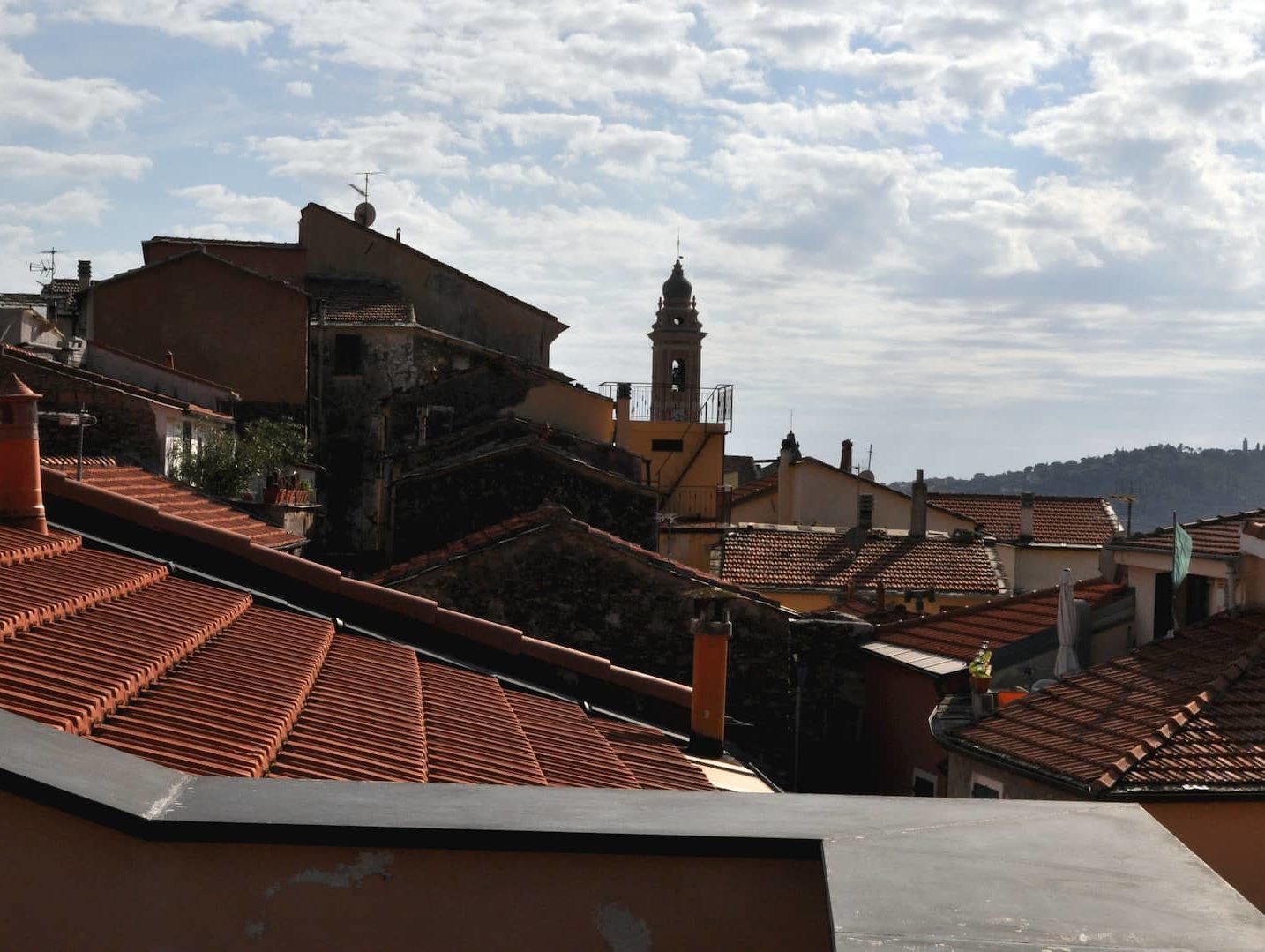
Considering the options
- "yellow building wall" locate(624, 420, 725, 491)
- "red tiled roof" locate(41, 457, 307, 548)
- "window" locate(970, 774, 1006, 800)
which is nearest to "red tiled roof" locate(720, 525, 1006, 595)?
"yellow building wall" locate(624, 420, 725, 491)

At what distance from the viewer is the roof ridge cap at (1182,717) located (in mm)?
14789

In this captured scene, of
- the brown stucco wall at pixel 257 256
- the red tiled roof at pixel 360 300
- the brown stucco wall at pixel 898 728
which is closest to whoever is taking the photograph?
the brown stucco wall at pixel 898 728

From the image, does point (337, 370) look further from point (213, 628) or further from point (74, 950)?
point (74, 950)

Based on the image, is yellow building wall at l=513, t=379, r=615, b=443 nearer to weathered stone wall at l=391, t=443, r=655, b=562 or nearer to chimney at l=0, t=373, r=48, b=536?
weathered stone wall at l=391, t=443, r=655, b=562

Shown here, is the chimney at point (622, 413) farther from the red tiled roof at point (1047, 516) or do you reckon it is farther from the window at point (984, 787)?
the window at point (984, 787)

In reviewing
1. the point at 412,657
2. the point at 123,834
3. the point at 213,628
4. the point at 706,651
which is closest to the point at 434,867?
the point at 123,834

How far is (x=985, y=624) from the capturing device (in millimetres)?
24828

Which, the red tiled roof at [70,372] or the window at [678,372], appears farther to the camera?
the window at [678,372]

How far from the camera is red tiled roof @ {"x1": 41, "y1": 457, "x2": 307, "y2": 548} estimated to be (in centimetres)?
1417

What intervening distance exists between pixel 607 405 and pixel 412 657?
91.2ft

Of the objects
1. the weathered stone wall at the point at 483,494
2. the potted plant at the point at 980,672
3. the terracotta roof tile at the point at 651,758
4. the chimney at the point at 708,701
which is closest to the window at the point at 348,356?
the weathered stone wall at the point at 483,494

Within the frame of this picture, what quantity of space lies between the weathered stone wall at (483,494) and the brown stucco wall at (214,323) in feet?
21.6

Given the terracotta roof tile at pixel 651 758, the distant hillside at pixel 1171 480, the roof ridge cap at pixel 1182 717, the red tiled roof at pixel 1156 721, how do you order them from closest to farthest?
the terracotta roof tile at pixel 651 758
the roof ridge cap at pixel 1182 717
the red tiled roof at pixel 1156 721
the distant hillside at pixel 1171 480

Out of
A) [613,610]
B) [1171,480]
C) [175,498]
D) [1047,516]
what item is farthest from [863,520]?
[1171,480]
